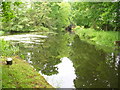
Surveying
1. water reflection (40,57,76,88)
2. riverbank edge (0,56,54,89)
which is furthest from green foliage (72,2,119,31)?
riverbank edge (0,56,54,89)

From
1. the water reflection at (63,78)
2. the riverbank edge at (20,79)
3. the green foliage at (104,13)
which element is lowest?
the water reflection at (63,78)

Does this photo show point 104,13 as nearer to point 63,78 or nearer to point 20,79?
point 63,78

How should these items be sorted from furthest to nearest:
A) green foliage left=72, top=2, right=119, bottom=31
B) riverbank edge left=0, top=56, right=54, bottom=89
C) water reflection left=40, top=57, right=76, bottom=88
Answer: green foliage left=72, top=2, right=119, bottom=31 → water reflection left=40, top=57, right=76, bottom=88 → riverbank edge left=0, top=56, right=54, bottom=89

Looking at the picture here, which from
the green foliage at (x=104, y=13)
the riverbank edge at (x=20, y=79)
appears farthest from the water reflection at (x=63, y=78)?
the green foliage at (x=104, y=13)

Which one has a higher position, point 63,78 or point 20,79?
point 20,79

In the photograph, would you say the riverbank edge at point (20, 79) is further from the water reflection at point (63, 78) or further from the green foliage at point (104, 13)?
the green foliage at point (104, 13)

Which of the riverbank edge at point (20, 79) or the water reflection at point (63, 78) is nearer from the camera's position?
the riverbank edge at point (20, 79)

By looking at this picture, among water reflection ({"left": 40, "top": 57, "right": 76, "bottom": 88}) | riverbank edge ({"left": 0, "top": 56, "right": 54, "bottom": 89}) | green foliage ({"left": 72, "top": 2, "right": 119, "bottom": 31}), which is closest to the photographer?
riverbank edge ({"left": 0, "top": 56, "right": 54, "bottom": 89})

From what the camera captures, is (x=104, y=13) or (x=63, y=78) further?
(x=104, y=13)

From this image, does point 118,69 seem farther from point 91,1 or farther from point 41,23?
point 41,23

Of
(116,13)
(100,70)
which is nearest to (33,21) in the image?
(116,13)

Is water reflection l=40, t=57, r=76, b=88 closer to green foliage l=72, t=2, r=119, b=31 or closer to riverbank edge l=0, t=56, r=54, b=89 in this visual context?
riverbank edge l=0, t=56, r=54, b=89

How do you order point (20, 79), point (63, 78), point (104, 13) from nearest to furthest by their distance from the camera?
point (20, 79) → point (63, 78) → point (104, 13)

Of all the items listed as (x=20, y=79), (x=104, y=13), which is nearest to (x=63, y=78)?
(x=20, y=79)
